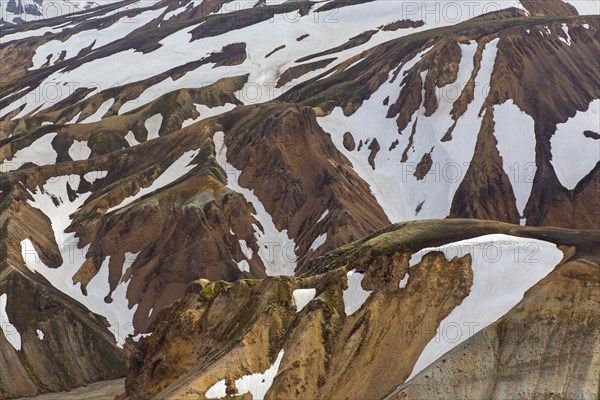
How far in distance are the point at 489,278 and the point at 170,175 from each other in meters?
76.9

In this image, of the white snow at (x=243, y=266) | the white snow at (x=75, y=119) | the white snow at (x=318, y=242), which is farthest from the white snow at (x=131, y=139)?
the white snow at (x=318, y=242)

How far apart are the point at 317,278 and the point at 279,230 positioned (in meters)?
58.0

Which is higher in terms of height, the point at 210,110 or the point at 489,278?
the point at 489,278

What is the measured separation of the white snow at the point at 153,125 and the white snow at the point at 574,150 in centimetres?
7072

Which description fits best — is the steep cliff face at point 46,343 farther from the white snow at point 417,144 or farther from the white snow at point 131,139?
the white snow at point 131,139

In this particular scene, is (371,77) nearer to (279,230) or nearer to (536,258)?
(279,230)

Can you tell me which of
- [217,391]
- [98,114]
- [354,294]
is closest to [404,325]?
[354,294]

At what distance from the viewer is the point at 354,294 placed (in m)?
67.6

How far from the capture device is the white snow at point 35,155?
501 feet

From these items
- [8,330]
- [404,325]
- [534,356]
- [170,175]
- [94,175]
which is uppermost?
[534,356]

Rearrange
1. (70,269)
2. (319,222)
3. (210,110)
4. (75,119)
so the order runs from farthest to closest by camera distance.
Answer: (75,119) → (210,110) → (319,222) → (70,269)

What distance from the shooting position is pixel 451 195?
134 meters

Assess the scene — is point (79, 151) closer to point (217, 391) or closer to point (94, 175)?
point (94, 175)

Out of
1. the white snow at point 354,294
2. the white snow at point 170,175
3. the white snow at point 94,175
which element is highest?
the white snow at point 354,294
